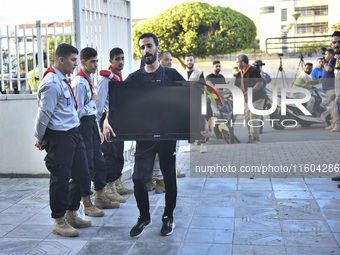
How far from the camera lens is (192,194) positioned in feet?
24.7

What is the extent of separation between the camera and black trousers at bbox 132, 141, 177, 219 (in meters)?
5.59

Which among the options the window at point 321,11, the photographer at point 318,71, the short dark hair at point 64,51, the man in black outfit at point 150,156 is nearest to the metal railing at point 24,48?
the short dark hair at point 64,51

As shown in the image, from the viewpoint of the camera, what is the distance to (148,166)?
5.61 m

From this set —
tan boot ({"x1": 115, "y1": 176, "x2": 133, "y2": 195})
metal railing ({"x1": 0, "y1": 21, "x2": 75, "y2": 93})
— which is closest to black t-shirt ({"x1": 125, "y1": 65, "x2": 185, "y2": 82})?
tan boot ({"x1": 115, "y1": 176, "x2": 133, "y2": 195})

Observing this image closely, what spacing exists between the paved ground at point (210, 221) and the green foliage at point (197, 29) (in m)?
27.0

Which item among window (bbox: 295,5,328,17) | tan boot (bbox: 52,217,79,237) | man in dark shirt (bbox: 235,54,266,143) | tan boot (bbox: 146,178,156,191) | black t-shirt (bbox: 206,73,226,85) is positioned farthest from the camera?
window (bbox: 295,5,328,17)

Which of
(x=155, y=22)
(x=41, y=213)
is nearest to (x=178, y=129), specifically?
(x=41, y=213)

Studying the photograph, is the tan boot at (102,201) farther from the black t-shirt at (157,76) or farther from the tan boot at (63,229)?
the black t-shirt at (157,76)

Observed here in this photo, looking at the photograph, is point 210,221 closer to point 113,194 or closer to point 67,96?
point 113,194

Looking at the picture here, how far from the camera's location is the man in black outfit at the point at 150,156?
18.4 feet

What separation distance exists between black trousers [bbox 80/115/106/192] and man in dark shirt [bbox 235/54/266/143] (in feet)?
19.3

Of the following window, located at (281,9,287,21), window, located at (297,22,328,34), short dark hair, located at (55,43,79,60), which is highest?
window, located at (281,9,287,21)

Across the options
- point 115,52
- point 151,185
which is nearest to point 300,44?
point 151,185

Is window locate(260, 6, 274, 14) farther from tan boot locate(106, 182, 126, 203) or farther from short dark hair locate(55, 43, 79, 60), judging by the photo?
short dark hair locate(55, 43, 79, 60)
